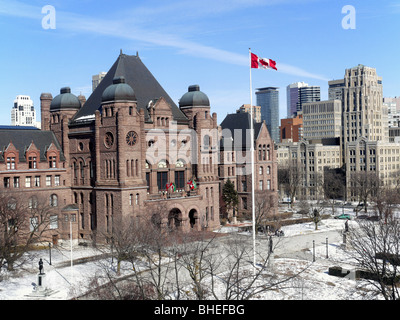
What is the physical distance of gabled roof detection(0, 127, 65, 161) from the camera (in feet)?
226

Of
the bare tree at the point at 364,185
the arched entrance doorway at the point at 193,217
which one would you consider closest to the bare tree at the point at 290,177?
the bare tree at the point at 364,185

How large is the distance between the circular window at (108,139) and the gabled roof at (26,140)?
9.09 m

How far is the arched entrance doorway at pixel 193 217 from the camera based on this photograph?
7650 cm

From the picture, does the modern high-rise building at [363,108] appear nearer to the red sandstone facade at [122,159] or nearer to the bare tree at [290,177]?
the bare tree at [290,177]

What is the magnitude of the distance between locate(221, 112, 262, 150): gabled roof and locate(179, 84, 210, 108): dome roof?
17394 mm

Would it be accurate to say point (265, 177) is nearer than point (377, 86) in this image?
Yes

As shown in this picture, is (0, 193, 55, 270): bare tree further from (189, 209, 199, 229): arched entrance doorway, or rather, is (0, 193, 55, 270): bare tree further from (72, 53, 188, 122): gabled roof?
(189, 209, 199, 229): arched entrance doorway

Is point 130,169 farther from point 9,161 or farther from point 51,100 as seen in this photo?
point 51,100

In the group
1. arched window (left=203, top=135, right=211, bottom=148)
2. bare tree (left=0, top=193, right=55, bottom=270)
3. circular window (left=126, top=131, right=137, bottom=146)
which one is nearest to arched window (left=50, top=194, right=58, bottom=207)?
bare tree (left=0, top=193, right=55, bottom=270)

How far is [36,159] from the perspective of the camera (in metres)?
69.7

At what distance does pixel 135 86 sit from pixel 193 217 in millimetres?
21597

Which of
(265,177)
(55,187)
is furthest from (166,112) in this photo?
(265,177)
